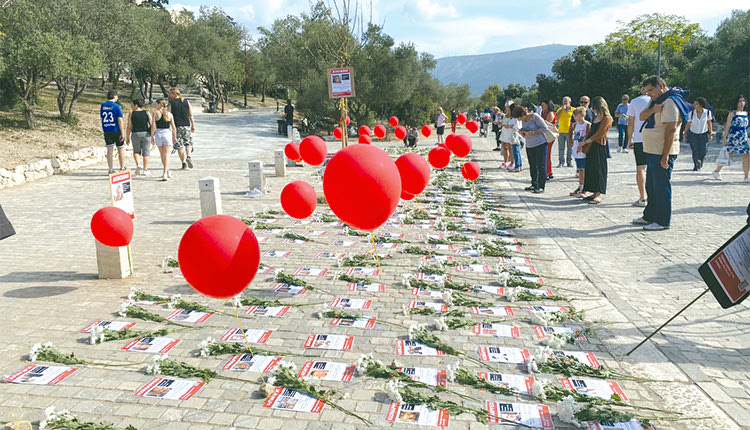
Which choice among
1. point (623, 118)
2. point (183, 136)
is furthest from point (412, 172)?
point (623, 118)

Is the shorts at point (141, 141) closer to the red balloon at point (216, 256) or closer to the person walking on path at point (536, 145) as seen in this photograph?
the person walking on path at point (536, 145)

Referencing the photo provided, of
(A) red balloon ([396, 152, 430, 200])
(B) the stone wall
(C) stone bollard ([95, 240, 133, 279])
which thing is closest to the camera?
(C) stone bollard ([95, 240, 133, 279])

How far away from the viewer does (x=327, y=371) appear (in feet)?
13.0

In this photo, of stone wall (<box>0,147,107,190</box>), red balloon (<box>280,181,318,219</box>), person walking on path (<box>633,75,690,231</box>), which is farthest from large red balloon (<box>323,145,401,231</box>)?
stone wall (<box>0,147,107,190</box>)

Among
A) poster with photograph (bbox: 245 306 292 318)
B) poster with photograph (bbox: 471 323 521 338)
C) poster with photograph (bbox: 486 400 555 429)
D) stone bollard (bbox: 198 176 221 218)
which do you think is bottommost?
poster with photograph (bbox: 486 400 555 429)

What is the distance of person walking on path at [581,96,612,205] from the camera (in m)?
9.73

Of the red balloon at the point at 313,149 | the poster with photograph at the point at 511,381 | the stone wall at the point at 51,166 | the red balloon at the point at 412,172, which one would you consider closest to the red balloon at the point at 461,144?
the red balloon at the point at 313,149

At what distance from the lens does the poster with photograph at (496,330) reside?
4.59 meters

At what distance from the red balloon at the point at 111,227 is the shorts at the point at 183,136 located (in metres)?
8.76

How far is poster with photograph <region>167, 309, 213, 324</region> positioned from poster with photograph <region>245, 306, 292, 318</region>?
414 mm

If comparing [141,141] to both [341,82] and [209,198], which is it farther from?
[209,198]

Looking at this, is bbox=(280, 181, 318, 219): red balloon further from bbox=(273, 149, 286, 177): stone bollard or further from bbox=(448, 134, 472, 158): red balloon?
bbox=(273, 149, 286, 177): stone bollard

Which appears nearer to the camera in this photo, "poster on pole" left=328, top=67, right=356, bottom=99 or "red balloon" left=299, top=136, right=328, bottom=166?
"red balloon" left=299, top=136, right=328, bottom=166

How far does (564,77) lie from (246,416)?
61.2 m
